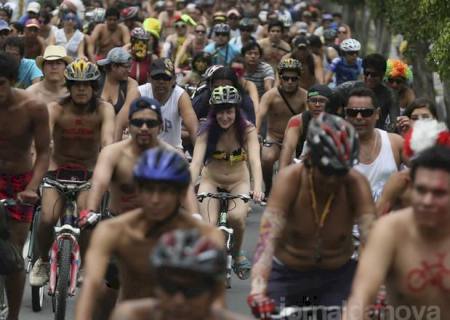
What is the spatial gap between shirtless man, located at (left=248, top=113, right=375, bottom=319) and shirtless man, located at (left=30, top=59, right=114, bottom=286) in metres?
3.69

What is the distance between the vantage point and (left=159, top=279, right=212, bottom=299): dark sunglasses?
5.86 metres

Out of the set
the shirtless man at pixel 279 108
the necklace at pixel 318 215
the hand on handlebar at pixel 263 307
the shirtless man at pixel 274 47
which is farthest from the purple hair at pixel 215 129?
the shirtless man at pixel 274 47

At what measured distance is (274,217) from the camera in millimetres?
8383

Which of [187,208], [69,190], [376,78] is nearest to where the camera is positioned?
[187,208]

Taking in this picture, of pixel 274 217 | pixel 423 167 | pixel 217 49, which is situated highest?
pixel 423 167

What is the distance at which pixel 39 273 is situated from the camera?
1220 centimetres

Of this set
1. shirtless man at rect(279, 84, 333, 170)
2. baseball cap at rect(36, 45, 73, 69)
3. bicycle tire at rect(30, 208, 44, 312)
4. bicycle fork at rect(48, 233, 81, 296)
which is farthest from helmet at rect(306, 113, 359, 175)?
baseball cap at rect(36, 45, 73, 69)

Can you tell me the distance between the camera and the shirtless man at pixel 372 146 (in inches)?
422

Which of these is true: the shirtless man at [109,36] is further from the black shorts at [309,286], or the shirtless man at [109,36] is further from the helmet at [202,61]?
the black shorts at [309,286]

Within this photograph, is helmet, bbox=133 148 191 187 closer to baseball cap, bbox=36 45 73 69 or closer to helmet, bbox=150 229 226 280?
helmet, bbox=150 229 226 280

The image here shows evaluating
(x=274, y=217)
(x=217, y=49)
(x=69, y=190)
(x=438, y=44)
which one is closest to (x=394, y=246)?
(x=274, y=217)

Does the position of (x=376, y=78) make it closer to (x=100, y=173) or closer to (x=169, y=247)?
(x=100, y=173)

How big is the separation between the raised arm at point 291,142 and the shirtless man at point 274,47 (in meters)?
10.4

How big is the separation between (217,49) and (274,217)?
15.6 meters
